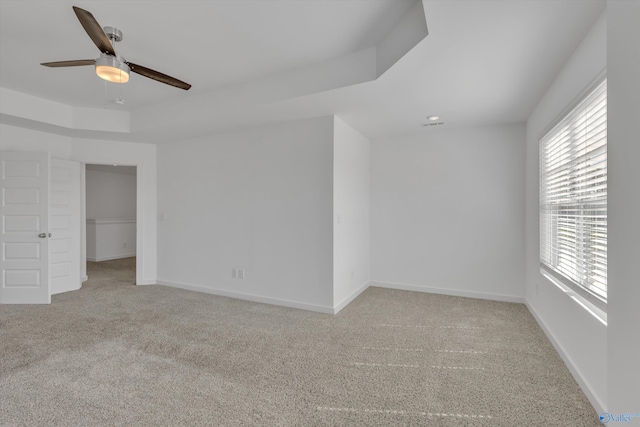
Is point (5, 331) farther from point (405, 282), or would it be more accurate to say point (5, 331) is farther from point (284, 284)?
point (405, 282)

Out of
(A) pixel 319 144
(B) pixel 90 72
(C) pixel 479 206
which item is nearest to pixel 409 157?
(C) pixel 479 206

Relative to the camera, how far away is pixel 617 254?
1280 millimetres

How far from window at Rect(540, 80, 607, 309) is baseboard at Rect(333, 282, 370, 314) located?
2284mm

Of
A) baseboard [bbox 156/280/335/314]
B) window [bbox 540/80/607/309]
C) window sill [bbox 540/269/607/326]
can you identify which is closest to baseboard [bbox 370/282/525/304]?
window [bbox 540/80/607/309]

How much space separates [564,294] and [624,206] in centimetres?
167

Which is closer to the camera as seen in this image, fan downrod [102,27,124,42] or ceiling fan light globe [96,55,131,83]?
ceiling fan light globe [96,55,131,83]

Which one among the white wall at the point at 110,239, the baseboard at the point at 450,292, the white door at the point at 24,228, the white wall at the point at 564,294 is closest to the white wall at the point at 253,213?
the white door at the point at 24,228

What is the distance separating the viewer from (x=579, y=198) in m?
2.34

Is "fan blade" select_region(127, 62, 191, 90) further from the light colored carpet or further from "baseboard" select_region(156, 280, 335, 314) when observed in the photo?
"baseboard" select_region(156, 280, 335, 314)

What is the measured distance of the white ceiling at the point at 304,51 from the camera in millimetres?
2002

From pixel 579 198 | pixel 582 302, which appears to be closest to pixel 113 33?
pixel 579 198

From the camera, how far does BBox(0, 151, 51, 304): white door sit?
4082mm

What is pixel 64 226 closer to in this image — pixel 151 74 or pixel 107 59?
pixel 151 74

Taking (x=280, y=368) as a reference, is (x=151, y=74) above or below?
above
